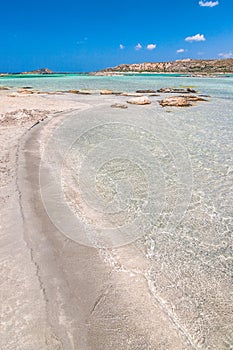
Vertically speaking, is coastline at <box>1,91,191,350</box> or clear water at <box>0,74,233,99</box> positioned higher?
clear water at <box>0,74,233,99</box>

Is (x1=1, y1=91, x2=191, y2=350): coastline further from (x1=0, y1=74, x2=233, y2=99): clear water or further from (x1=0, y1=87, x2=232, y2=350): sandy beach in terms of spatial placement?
(x1=0, y1=74, x2=233, y2=99): clear water

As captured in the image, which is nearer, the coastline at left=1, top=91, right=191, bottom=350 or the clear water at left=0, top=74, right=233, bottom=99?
the coastline at left=1, top=91, right=191, bottom=350

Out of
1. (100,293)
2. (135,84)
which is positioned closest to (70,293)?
(100,293)

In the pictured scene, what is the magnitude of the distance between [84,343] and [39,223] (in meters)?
3.14

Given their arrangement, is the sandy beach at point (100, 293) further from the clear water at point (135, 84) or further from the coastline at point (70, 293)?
the clear water at point (135, 84)

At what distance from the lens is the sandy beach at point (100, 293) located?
146 inches

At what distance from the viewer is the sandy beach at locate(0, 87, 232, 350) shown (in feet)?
12.2

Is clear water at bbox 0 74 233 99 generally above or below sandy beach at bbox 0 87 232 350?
above

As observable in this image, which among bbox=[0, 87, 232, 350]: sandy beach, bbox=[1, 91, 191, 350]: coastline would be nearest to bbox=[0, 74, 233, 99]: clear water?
bbox=[0, 87, 232, 350]: sandy beach

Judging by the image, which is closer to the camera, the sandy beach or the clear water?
the sandy beach

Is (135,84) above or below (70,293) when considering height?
above

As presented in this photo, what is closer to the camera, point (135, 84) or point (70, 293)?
point (70, 293)

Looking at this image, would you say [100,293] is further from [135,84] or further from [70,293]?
[135,84]

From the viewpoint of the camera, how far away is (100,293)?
4480 millimetres
